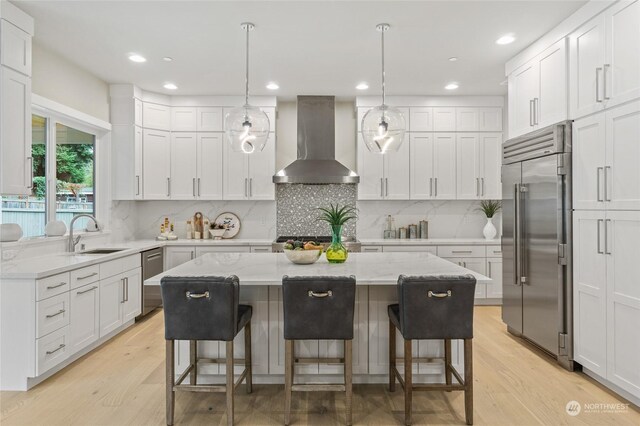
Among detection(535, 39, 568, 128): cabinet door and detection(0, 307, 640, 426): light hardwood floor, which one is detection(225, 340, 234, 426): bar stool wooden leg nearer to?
detection(0, 307, 640, 426): light hardwood floor

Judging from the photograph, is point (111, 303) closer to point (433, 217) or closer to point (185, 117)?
point (185, 117)

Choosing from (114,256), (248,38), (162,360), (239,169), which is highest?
(248,38)

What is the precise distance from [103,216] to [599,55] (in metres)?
5.39

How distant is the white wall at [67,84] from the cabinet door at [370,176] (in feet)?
11.1

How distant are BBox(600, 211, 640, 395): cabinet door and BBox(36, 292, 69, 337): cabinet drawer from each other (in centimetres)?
413

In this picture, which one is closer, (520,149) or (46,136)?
(520,149)

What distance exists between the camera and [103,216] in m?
4.95

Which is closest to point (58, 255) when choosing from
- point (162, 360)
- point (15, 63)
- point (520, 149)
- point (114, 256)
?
point (114, 256)

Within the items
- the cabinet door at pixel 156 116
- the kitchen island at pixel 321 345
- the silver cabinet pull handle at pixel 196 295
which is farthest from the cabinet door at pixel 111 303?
the cabinet door at pixel 156 116

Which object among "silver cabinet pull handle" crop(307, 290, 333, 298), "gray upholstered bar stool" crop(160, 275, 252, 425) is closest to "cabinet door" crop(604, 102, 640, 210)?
"silver cabinet pull handle" crop(307, 290, 333, 298)

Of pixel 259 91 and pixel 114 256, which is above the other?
pixel 259 91

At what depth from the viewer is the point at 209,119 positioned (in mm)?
5453

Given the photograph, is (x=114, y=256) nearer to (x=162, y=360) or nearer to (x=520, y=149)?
(x=162, y=360)

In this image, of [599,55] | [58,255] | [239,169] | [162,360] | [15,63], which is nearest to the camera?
[599,55]
